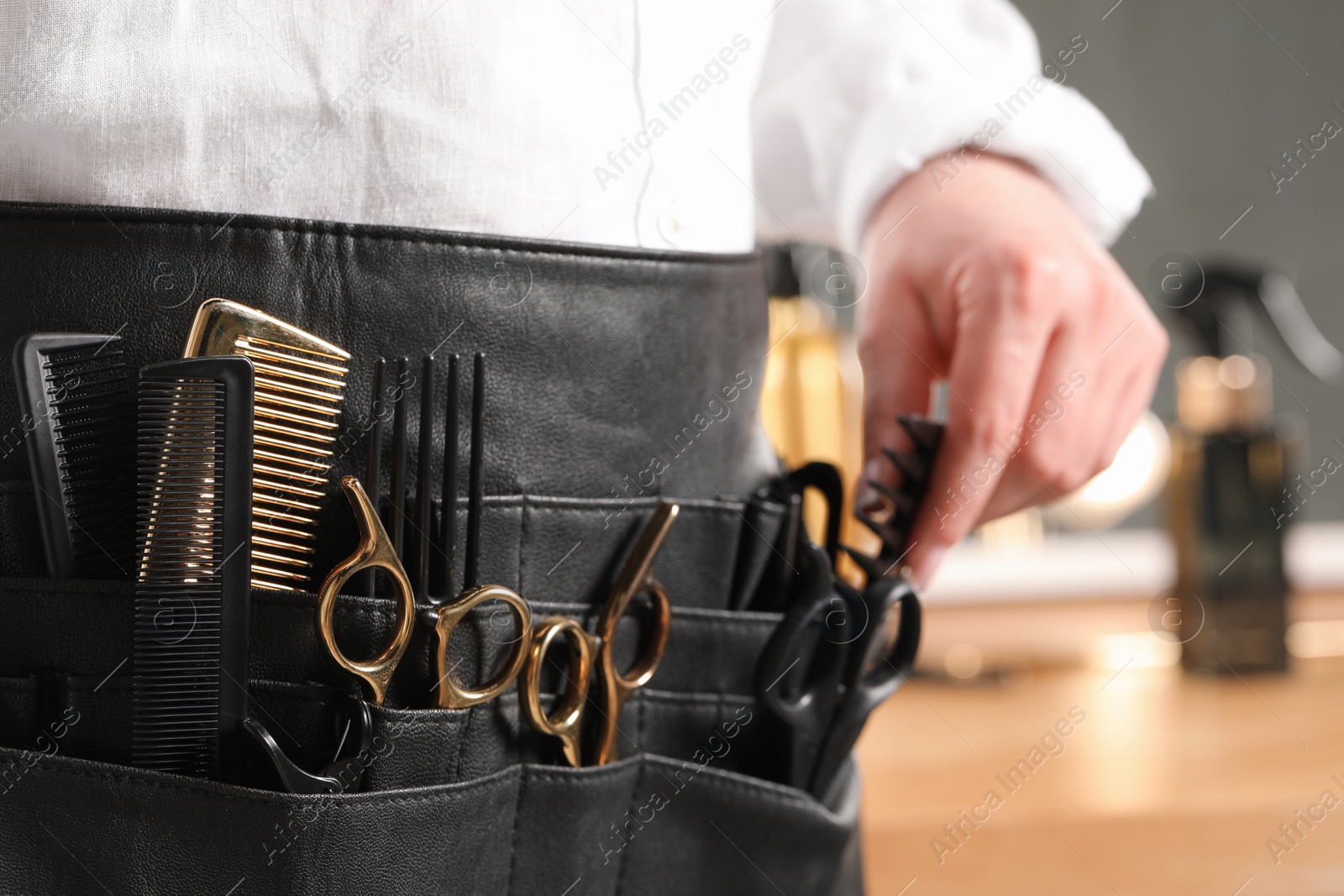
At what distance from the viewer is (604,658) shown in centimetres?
41

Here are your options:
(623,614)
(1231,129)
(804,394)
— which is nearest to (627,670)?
(623,614)

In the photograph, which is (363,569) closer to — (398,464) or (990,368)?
(398,464)

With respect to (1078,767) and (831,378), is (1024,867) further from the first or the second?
(831,378)

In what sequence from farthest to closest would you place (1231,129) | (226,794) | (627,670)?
(1231,129) → (627,670) → (226,794)

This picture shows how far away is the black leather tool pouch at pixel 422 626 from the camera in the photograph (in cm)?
34

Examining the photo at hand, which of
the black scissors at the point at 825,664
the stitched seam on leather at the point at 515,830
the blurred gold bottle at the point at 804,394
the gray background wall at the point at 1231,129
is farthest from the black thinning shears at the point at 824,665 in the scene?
the gray background wall at the point at 1231,129

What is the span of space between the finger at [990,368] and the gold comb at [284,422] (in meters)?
0.28

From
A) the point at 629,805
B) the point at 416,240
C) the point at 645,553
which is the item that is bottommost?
the point at 629,805

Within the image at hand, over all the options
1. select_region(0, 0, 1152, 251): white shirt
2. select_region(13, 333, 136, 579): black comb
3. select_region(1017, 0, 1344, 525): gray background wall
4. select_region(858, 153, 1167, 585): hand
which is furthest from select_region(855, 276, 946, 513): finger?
select_region(1017, 0, 1344, 525): gray background wall

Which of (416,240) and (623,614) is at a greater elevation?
(416,240)

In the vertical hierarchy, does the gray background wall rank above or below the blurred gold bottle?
above

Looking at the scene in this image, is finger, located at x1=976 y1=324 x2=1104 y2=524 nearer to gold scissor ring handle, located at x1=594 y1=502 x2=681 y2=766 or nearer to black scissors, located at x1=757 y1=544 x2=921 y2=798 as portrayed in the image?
black scissors, located at x1=757 y1=544 x2=921 y2=798

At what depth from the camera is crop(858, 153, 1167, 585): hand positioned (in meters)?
0.50

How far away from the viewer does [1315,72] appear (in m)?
1.51
